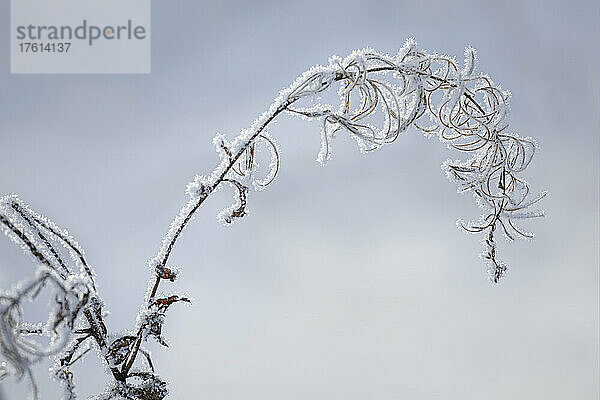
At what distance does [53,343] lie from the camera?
0.76ft

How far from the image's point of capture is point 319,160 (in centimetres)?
35

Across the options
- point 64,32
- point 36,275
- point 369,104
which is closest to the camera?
point 36,275

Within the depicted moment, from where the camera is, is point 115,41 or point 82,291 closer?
point 82,291

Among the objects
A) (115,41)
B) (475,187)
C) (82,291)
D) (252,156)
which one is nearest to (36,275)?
(82,291)

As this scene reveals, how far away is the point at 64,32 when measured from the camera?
1298 mm

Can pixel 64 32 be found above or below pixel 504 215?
above

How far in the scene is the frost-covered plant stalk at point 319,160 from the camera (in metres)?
0.24

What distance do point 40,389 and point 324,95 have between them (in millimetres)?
194

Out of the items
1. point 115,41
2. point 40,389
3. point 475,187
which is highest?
point 115,41

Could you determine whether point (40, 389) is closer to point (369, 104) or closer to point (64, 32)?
point (369, 104)

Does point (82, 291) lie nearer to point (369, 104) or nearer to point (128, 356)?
point (128, 356)

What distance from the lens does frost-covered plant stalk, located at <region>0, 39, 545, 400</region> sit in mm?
236

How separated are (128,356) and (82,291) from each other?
7 cm

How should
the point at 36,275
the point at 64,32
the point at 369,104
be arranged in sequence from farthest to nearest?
the point at 64,32 → the point at 369,104 → the point at 36,275
